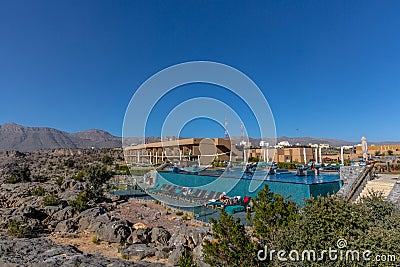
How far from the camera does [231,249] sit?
3.66 m

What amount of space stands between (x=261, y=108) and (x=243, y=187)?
15.2 feet

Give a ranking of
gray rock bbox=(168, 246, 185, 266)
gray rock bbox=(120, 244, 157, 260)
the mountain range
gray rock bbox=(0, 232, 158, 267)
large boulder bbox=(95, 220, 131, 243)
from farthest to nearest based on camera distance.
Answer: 1. the mountain range
2. large boulder bbox=(95, 220, 131, 243)
3. gray rock bbox=(120, 244, 157, 260)
4. gray rock bbox=(168, 246, 185, 266)
5. gray rock bbox=(0, 232, 158, 267)

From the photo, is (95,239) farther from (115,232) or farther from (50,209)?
(50,209)

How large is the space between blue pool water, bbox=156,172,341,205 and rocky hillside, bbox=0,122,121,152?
73189 mm

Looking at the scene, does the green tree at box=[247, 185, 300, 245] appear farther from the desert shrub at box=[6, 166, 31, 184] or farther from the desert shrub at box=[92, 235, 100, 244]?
the desert shrub at box=[6, 166, 31, 184]

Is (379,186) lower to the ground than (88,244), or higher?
higher

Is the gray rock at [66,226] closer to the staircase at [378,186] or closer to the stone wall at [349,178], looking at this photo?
the stone wall at [349,178]

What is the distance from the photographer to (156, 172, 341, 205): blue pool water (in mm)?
9984

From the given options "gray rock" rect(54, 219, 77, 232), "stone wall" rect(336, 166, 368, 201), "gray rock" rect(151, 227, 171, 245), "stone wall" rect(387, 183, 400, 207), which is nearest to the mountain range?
"stone wall" rect(336, 166, 368, 201)

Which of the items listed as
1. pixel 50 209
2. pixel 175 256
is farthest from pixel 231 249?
pixel 50 209

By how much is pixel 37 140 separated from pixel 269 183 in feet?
304

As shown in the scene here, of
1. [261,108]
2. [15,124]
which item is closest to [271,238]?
[261,108]

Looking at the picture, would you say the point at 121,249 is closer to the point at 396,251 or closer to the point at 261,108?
the point at 396,251

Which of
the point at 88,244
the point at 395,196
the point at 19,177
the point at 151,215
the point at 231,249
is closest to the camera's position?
the point at 231,249
